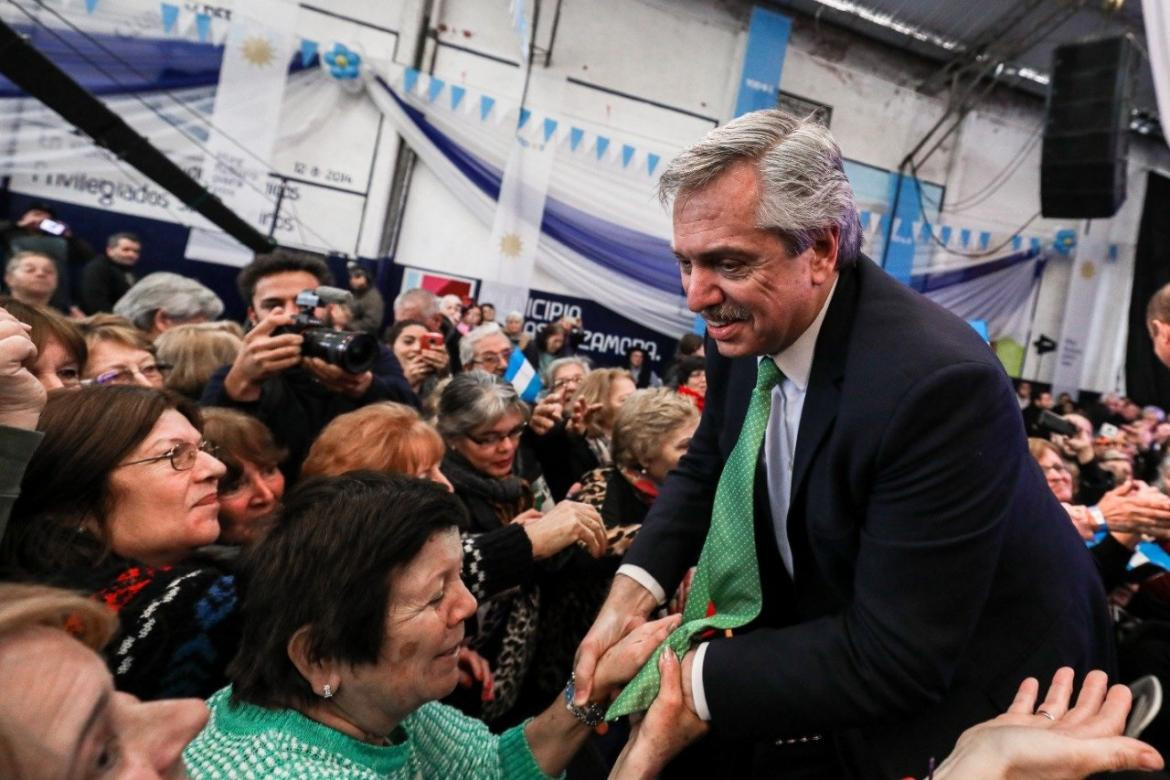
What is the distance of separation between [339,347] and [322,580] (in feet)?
3.19

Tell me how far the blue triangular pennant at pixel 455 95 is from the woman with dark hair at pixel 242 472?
20.7 ft

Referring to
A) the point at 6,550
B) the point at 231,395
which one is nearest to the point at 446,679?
the point at 6,550

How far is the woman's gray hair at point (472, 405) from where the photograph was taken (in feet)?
7.39

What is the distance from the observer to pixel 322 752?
1042 mm

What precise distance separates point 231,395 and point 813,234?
1.51 m

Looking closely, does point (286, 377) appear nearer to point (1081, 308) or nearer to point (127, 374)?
point (127, 374)

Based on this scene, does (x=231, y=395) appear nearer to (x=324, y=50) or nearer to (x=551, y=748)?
(x=551, y=748)

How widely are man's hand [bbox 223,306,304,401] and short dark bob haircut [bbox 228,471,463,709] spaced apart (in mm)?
885

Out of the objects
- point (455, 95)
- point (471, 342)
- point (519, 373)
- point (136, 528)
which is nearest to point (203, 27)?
point (455, 95)

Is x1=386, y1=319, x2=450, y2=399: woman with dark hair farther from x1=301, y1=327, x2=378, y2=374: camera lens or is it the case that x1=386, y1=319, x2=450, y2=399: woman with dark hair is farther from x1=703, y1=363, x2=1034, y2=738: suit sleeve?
x1=703, y1=363, x2=1034, y2=738: suit sleeve

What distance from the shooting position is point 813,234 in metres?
1.11

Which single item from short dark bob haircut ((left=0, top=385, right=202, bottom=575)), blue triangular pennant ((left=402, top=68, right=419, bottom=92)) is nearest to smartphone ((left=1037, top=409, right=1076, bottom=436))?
short dark bob haircut ((left=0, top=385, right=202, bottom=575))

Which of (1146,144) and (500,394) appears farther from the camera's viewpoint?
(1146,144)

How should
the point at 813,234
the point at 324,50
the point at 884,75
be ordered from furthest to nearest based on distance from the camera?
the point at 884,75 < the point at 324,50 < the point at 813,234
